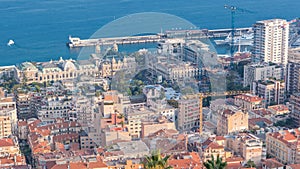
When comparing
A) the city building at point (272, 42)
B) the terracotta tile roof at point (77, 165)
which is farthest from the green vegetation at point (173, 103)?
the city building at point (272, 42)

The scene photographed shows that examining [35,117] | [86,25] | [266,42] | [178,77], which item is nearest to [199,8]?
[86,25]

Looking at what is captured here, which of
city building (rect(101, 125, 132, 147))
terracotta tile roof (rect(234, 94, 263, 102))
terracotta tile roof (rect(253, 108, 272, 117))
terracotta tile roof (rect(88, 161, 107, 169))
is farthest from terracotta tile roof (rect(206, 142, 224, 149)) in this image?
terracotta tile roof (rect(234, 94, 263, 102))

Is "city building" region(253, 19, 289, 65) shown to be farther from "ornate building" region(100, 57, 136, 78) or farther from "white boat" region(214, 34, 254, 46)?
"ornate building" region(100, 57, 136, 78)

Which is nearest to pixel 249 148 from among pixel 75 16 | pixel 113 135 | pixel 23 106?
pixel 113 135

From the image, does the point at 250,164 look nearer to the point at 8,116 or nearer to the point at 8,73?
the point at 8,116

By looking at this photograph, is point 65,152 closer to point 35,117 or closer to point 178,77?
point 35,117
